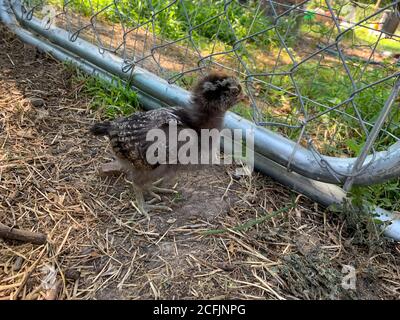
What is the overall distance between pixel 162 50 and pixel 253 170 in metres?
1.97

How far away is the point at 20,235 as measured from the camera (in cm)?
180

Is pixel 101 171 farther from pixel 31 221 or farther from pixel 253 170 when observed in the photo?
pixel 253 170

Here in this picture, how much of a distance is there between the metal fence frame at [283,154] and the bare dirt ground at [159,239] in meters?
0.10

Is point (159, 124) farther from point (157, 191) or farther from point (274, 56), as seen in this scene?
point (274, 56)

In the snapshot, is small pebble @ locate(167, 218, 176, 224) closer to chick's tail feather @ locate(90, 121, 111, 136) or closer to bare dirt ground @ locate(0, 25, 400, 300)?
Answer: bare dirt ground @ locate(0, 25, 400, 300)

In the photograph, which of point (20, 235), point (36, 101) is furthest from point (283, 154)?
point (36, 101)

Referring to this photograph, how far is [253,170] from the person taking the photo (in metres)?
2.42

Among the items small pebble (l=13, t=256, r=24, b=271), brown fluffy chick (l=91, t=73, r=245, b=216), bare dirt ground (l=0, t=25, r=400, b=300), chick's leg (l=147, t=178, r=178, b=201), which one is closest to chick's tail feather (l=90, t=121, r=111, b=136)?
brown fluffy chick (l=91, t=73, r=245, b=216)

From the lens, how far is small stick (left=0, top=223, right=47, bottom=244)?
5.89 feet

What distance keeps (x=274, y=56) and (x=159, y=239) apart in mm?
3184

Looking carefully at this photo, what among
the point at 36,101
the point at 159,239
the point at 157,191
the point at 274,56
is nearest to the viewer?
the point at 159,239

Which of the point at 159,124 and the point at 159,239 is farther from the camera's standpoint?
the point at 159,124

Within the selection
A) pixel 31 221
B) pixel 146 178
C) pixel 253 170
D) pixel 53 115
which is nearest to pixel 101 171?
pixel 146 178

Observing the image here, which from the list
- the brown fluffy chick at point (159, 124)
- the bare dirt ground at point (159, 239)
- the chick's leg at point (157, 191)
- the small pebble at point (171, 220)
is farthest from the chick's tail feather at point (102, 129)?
the small pebble at point (171, 220)
